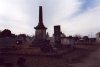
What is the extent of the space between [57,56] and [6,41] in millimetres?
13715

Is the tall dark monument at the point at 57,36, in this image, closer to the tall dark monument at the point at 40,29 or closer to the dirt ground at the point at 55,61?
the tall dark monument at the point at 40,29

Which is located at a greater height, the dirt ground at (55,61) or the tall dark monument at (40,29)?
the tall dark monument at (40,29)

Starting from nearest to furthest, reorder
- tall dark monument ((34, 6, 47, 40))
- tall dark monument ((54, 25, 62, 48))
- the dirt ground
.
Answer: the dirt ground → tall dark monument ((54, 25, 62, 48)) → tall dark monument ((34, 6, 47, 40))

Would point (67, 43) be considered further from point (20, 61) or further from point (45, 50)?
point (20, 61)

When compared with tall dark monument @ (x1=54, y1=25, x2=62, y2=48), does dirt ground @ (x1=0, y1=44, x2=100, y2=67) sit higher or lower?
lower

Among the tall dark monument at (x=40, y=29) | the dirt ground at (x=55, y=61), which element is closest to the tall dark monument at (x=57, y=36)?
the tall dark monument at (x=40, y=29)

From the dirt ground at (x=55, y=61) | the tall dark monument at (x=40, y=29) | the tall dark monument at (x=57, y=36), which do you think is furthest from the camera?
the tall dark monument at (x=40, y=29)

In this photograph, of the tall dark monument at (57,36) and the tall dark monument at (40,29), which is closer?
the tall dark monument at (57,36)

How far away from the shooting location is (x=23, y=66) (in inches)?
696

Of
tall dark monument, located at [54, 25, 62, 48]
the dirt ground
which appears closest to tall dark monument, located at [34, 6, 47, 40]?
tall dark monument, located at [54, 25, 62, 48]

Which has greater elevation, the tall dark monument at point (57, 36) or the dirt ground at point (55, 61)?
the tall dark monument at point (57, 36)

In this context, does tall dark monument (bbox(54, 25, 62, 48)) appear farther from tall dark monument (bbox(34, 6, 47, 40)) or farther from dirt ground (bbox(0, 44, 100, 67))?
dirt ground (bbox(0, 44, 100, 67))

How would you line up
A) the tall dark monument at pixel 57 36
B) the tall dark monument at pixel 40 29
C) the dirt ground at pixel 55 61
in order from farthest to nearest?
the tall dark monument at pixel 40 29, the tall dark monument at pixel 57 36, the dirt ground at pixel 55 61

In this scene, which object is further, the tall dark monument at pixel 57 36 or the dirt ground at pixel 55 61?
the tall dark monument at pixel 57 36
